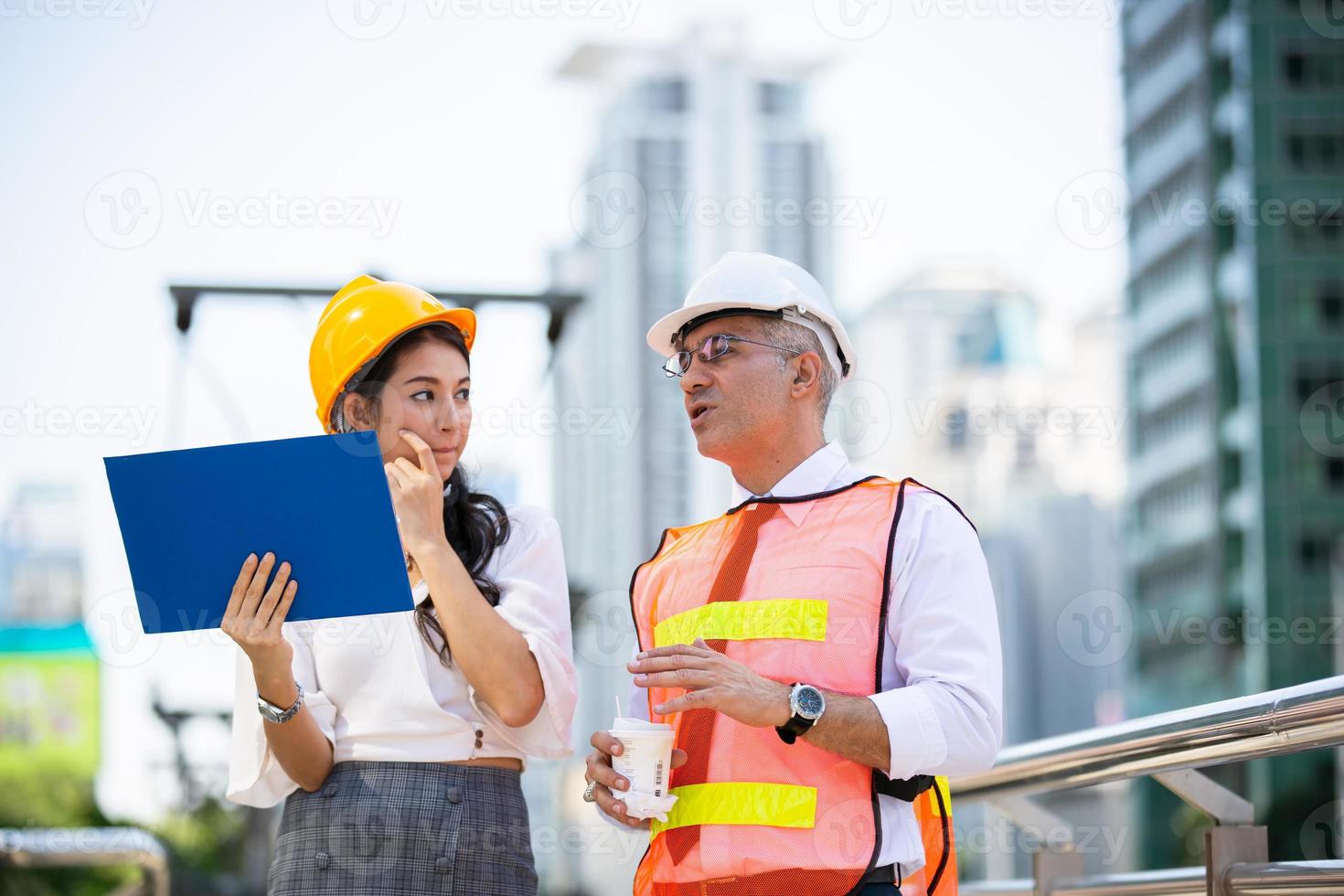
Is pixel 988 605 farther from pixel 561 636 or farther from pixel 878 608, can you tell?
pixel 561 636

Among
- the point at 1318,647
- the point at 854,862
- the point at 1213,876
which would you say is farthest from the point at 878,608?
the point at 1318,647

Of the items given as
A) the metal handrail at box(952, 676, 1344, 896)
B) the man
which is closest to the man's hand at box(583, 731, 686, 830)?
the man

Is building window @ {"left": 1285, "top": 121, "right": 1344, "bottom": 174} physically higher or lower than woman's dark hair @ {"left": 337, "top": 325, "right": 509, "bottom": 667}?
higher

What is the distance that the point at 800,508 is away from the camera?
343 centimetres

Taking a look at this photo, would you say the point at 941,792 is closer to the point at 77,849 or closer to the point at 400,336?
the point at 400,336

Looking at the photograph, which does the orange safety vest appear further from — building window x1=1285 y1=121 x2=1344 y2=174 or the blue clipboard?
building window x1=1285 y1=121 x2=1344 y2=174

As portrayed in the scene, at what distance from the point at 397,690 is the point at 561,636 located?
36 centimetres

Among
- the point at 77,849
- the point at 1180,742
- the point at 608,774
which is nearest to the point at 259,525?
the point at 608,774

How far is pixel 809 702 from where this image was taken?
299cm

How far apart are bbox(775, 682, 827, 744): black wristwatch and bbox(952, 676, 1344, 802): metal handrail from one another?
854mm

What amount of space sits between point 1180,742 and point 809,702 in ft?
3.05

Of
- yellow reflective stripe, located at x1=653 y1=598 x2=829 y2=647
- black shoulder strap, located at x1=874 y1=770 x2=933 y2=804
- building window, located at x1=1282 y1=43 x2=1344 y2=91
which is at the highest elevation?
building window, located at x1=1282 y1=43 x2=1344 y2=91

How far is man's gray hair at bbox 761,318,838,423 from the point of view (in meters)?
3.57

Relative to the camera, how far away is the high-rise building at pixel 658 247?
88.1 meters
